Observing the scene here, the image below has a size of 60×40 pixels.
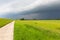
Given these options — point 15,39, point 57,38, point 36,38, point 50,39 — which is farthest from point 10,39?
point 57,38

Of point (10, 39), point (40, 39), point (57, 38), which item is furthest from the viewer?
point (57, 38)

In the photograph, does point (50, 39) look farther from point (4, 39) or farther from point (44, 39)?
point (4, 39)

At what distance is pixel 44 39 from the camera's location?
24.6 meters

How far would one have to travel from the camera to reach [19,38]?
78.5 ft

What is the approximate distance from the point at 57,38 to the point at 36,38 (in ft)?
13.1

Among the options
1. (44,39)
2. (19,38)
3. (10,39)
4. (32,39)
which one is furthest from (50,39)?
(10,39)

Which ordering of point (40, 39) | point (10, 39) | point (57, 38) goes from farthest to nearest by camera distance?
point (57, 38) → point (40, 39) → point (10, 39)

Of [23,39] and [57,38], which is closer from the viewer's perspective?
[23,39]

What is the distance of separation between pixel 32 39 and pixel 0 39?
4516mm

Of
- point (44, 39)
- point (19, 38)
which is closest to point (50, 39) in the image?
point (44, 39)

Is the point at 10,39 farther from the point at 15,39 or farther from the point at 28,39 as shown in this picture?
the point at 28,39

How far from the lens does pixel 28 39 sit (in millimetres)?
23578

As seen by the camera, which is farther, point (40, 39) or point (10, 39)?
point (40, 39)

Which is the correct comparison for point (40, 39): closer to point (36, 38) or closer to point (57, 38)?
point (36, 38)
